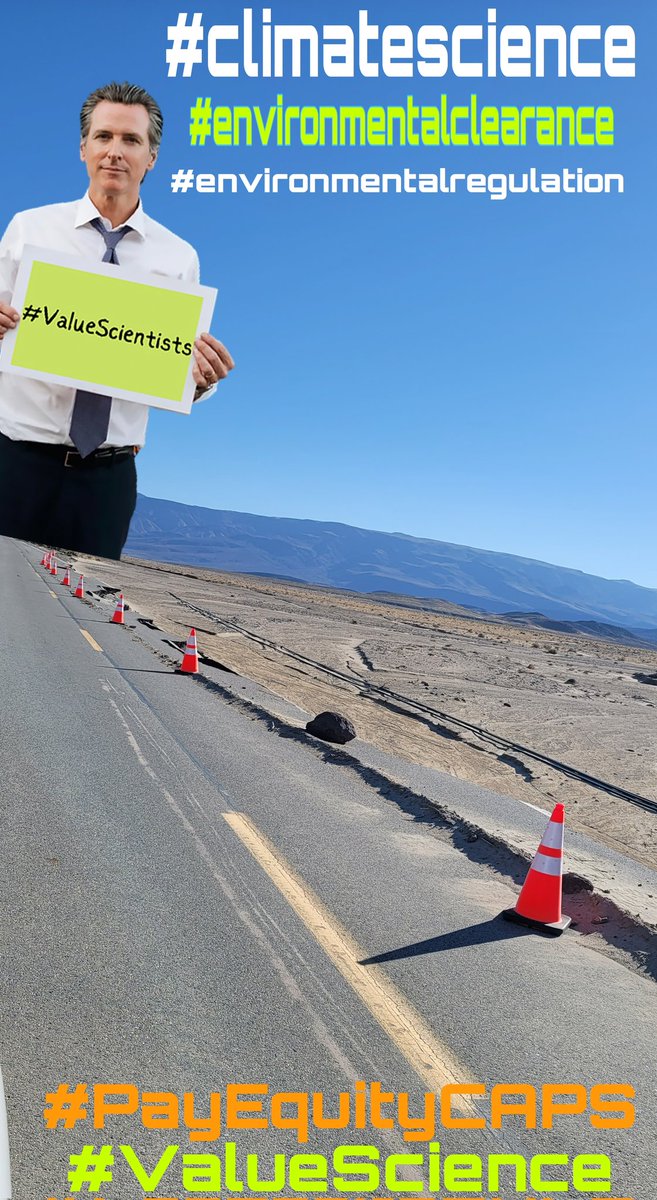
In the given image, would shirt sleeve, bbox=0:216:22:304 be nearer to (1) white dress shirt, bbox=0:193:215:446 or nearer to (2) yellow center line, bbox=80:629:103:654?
(1) white dress shirt, bbox=0:193:215:446

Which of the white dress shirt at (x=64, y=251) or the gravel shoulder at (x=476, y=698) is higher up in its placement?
the white dress shirt at (x=64, y=251)

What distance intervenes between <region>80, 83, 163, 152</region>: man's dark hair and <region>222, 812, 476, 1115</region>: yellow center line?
3716 mm

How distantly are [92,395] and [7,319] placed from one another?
0.25m

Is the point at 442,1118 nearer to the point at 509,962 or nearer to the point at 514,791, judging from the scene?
the point at 509,962

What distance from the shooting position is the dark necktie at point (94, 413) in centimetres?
220

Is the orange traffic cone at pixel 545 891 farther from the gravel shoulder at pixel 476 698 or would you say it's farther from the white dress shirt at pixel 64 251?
the white dress shirt at pixel 64 251

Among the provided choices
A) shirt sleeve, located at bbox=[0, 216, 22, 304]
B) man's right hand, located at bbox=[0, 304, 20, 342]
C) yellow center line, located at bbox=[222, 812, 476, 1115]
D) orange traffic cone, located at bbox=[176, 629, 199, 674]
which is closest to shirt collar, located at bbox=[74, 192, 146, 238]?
shirt sleeve, located at bbox=[0, 216, 22, 304]

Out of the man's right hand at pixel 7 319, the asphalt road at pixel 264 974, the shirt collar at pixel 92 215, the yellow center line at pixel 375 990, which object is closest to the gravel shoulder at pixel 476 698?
the man's right hand at pixel 7 319

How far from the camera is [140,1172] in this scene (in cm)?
316

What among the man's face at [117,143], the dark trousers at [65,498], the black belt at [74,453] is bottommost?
the dark trousers at [65,498]

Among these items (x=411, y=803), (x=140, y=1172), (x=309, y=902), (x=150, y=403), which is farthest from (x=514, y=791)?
(x=150, y=403)

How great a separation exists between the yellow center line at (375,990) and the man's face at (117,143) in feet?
12.0

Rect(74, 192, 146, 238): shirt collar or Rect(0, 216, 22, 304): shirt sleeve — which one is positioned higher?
Rect(74, 192, 146, 238): shirt collar

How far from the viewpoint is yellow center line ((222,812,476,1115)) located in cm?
401
